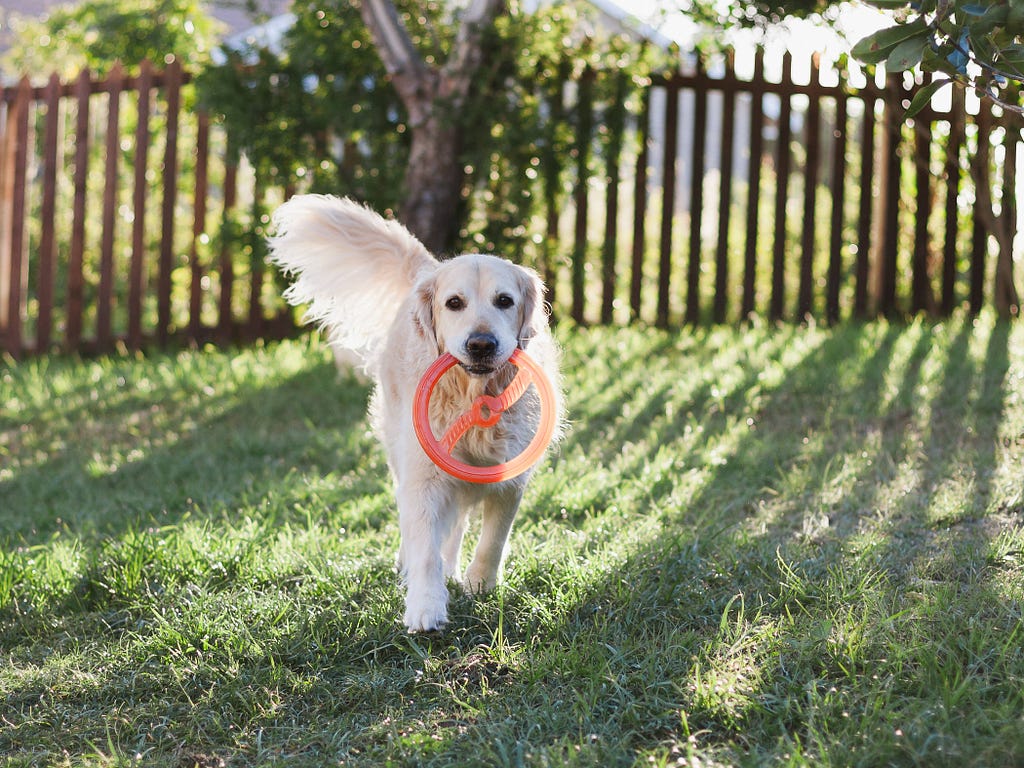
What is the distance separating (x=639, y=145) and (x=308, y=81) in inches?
91.6

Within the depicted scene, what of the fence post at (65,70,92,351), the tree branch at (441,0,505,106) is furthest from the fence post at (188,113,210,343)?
the tree branch at (441,0,505,106)

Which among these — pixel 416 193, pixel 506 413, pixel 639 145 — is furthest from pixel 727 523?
pixel 639 145

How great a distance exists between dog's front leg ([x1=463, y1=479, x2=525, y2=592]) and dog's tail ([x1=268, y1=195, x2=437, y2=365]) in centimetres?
109

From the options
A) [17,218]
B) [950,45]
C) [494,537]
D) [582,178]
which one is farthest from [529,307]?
[17,218]

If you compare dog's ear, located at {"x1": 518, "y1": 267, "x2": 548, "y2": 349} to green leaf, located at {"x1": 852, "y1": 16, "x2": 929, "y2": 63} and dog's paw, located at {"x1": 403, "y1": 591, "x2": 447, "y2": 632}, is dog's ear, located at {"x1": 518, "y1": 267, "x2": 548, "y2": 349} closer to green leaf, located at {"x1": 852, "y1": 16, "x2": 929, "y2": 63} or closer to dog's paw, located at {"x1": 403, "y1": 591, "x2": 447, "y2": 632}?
dog's paw, located at {"x1": 403, "y1": 591, "x2": 447, "y2": 632}

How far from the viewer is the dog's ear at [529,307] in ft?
12.1

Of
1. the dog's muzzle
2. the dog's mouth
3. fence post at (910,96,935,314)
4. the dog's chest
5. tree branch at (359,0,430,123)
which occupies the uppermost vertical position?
tree branch at (359,0,430,123)

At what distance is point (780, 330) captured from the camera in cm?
764

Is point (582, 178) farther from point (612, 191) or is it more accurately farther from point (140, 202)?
point (140, 202)

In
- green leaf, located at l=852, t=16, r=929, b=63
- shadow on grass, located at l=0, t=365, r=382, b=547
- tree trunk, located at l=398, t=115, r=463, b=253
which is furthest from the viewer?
tree trunk, located at l=398, t=115, r=463, b=253

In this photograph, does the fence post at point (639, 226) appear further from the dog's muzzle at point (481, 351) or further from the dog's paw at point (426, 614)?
the dog's paw at point (426, 614)

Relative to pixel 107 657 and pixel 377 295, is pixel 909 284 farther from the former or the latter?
pixel 107 657

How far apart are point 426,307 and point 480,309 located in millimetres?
282

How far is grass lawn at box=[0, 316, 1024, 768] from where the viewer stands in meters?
2.68
